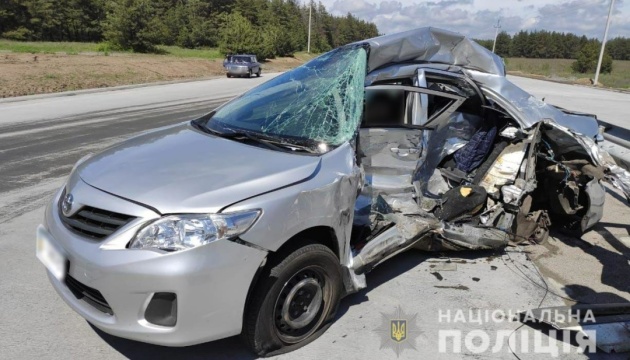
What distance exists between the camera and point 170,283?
2.08 metres

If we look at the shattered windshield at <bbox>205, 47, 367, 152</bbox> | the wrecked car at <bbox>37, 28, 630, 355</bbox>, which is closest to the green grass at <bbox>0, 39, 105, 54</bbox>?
the shattered windshield at <bbox>205, 47, 367, 152</bbox>

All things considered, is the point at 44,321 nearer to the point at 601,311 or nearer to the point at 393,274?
the point at 393,274

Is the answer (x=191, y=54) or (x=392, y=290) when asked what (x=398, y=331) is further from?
(x=191, y=54)

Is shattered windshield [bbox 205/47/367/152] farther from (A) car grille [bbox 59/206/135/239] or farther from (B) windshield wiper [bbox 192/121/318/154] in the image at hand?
(A) car grille [bbox 59/206/135/239]

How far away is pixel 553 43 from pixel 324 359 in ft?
403

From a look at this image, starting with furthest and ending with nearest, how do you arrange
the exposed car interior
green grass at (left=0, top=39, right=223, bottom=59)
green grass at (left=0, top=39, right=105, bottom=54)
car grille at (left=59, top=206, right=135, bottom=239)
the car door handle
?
green grass at (left=0, top=39, right=223, bottom=59), green grass at (left=0, top=39, right=105, bottom=54), the car door handle, the exposed car interior, car grille at (left=59, top=206, right=135, bottom=239)

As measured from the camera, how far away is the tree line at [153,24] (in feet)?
139

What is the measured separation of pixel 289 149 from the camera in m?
2.88

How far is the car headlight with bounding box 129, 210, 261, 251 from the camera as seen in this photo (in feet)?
7.02

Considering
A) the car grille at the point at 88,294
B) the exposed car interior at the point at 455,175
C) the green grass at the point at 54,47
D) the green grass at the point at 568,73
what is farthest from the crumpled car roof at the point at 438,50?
the green grass at the point at 568,73

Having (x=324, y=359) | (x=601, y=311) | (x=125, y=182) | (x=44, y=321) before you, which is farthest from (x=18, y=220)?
(x=601, y=311)

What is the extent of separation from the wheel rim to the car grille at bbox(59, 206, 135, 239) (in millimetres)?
963

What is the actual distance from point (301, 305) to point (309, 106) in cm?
150

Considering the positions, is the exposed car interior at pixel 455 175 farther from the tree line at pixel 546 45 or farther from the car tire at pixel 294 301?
the tree line at pixel 546 45
